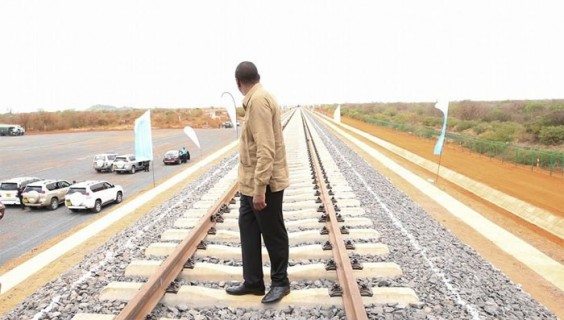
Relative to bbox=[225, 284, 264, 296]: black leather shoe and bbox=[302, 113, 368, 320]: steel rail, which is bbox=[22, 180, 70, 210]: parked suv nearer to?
bbox=[302, 113, 368, 320]: steel rail

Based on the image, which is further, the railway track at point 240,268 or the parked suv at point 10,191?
the parked suv at point 10,191

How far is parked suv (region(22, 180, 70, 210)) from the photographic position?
634 inches

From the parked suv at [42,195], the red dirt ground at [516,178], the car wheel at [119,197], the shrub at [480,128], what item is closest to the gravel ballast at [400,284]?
the red dirt ground at [516,178]

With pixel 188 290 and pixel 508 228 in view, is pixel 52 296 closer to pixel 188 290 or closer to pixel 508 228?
pixel 188 290

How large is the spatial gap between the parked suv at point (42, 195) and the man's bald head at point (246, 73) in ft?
51.4

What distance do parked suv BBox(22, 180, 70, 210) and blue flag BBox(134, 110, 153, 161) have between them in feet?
13.0

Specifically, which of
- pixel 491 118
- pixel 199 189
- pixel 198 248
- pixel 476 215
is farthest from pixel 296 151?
pixel 491 118

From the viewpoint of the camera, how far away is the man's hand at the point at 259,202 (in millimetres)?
3434

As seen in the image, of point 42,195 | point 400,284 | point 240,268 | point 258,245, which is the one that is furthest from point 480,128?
point 258,245

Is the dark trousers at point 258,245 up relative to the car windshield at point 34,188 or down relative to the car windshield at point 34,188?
up

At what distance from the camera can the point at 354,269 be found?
4.43 meters

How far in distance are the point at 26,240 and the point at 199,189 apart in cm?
568

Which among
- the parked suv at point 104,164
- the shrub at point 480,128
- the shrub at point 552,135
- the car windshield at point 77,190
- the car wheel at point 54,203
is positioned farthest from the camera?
the shrub at point 480,128

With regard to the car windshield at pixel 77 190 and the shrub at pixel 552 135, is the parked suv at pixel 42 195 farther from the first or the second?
the shrub at pixel 552 135
